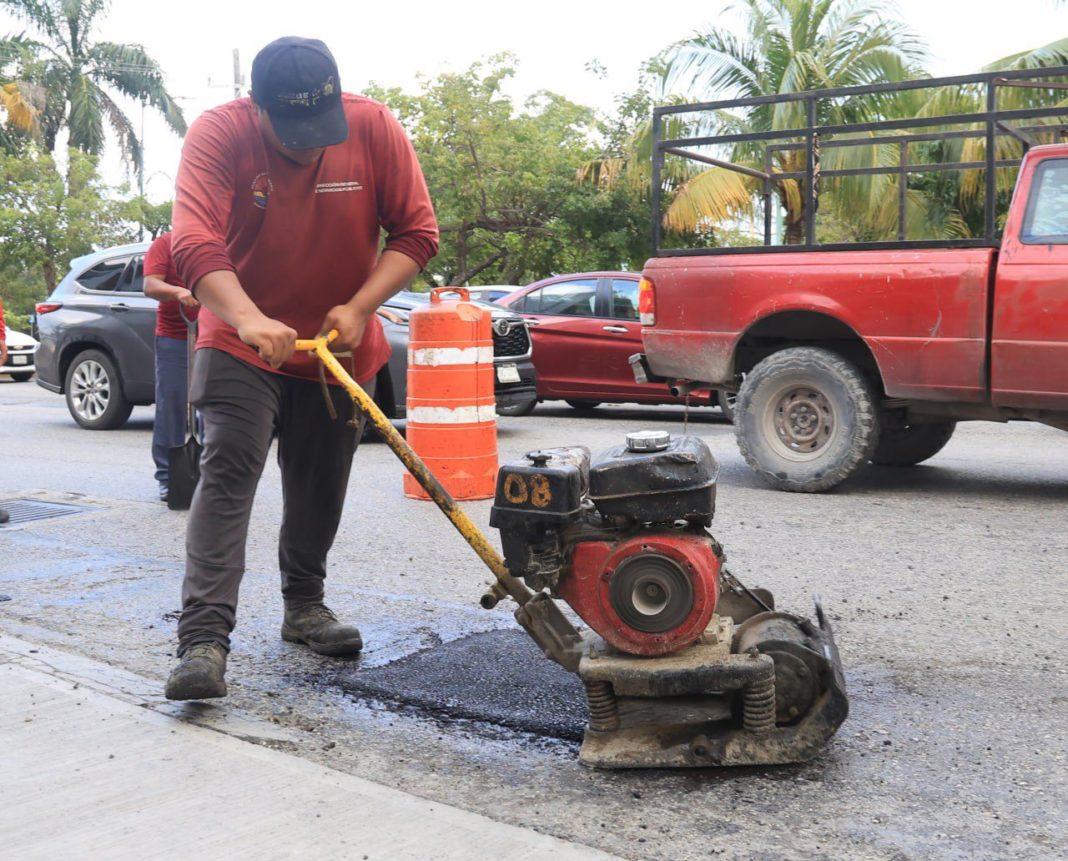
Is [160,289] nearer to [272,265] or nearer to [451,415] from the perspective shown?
[451,415]

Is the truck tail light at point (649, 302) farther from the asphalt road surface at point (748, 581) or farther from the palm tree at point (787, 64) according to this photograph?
the palm tree at point (787, 64)

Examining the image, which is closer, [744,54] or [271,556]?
[271,556]

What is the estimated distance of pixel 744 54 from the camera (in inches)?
930

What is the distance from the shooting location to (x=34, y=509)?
25.1 ft

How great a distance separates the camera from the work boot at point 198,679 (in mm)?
3641

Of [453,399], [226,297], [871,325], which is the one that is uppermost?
[226,297]

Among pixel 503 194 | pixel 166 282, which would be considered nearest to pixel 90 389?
pixel 166 282

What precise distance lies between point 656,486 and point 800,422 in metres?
4.95

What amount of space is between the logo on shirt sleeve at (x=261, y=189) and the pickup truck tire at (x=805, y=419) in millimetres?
4717

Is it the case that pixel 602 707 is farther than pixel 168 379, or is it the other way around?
pixel 168 379

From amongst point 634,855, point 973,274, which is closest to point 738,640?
point 634,855

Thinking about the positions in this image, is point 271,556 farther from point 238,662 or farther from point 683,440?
point 683,440

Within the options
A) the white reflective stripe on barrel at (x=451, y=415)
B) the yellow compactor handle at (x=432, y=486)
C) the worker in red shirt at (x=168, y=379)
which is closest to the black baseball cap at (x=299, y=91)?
the yellow compactor handle at (x=432, y=486)

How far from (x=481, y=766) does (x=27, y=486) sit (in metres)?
6.43
